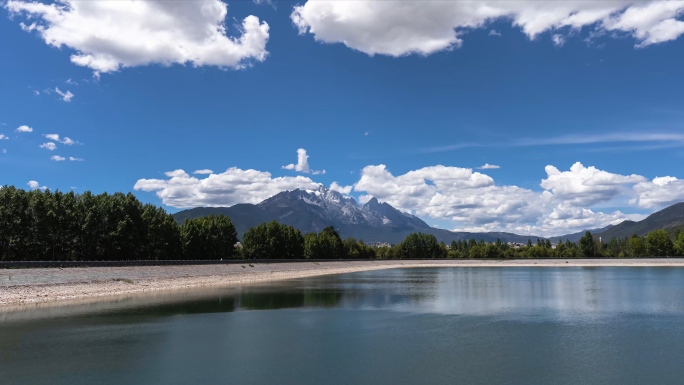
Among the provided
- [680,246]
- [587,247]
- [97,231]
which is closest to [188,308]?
[97,231]

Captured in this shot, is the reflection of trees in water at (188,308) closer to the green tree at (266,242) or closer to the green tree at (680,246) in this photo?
the green tree at (266,242)

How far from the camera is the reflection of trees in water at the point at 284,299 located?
4569 centimetres

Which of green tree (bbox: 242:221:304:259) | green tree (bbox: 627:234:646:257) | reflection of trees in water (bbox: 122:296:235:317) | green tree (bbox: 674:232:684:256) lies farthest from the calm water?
green tree (bbox: 627:234:646:257)

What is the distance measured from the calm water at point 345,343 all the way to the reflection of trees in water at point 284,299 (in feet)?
3.39

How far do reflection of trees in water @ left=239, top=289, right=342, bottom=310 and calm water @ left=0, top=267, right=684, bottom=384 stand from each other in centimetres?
103

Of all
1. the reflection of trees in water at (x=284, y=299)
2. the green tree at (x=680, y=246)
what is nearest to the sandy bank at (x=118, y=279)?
the reflection of trees in water at (x=284, y=299)

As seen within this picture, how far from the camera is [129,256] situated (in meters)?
85.6

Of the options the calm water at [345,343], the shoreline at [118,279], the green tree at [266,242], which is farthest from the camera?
the green tree at [266,242]

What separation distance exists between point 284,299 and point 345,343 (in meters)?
25.7

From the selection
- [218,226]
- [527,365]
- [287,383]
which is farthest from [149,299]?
[218,226]

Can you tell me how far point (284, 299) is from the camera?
51375 millimetres

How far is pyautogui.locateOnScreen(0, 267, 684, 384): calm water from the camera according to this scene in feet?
65.9

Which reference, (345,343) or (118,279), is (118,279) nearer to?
(118,279)

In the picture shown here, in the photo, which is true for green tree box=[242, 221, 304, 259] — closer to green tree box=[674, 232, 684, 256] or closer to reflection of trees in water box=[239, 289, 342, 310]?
reflection of trees in water box=[239, 289, 342, 310]
